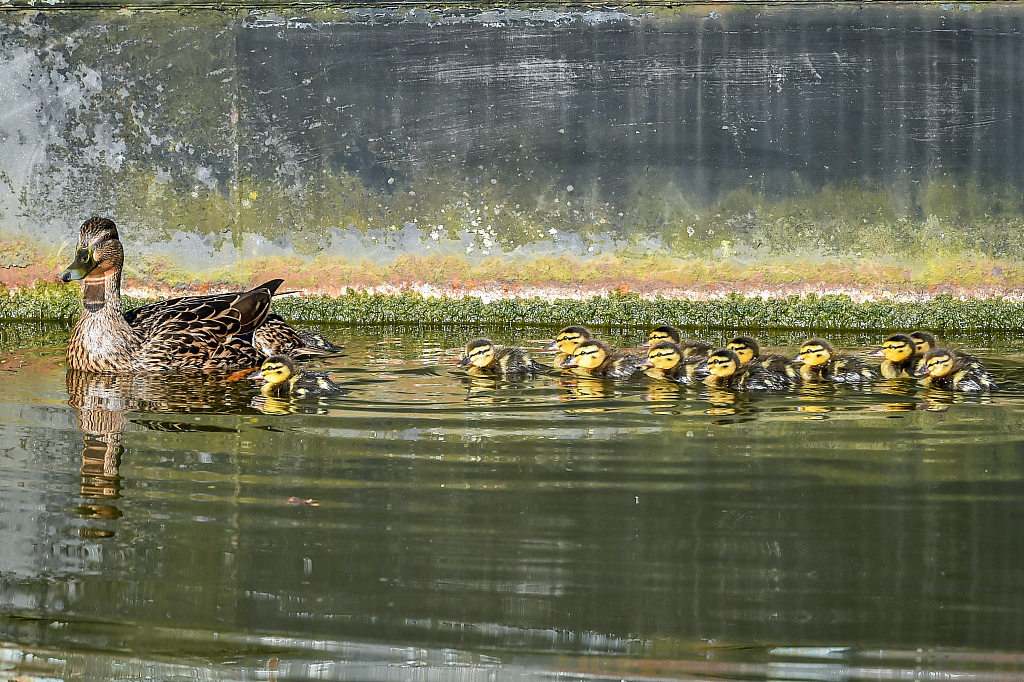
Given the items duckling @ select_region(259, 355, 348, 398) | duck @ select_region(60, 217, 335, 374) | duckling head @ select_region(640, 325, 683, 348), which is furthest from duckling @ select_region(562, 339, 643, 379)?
duck @ select_region(60, 217, 335, 374)

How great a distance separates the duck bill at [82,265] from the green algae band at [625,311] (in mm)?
1497

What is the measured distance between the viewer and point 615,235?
6484 mm

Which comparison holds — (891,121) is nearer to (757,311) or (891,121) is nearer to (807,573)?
(757,311)

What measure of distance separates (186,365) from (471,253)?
6.50 ft

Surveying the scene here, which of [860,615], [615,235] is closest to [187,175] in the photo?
[615,235]

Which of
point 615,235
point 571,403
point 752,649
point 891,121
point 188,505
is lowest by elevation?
point 752,649

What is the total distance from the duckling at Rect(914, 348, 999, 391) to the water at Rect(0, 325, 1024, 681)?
0.43 ft

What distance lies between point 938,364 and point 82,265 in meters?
3.49

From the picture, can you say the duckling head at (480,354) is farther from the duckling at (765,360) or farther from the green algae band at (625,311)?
the green algae band at (625,311)

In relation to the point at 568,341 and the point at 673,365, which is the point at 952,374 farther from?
the point at 568,341

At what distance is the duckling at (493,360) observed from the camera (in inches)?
194

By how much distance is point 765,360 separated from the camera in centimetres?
497

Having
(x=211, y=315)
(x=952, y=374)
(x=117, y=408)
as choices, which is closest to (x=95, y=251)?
(x=211, y=315)

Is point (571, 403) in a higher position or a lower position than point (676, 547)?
higher
